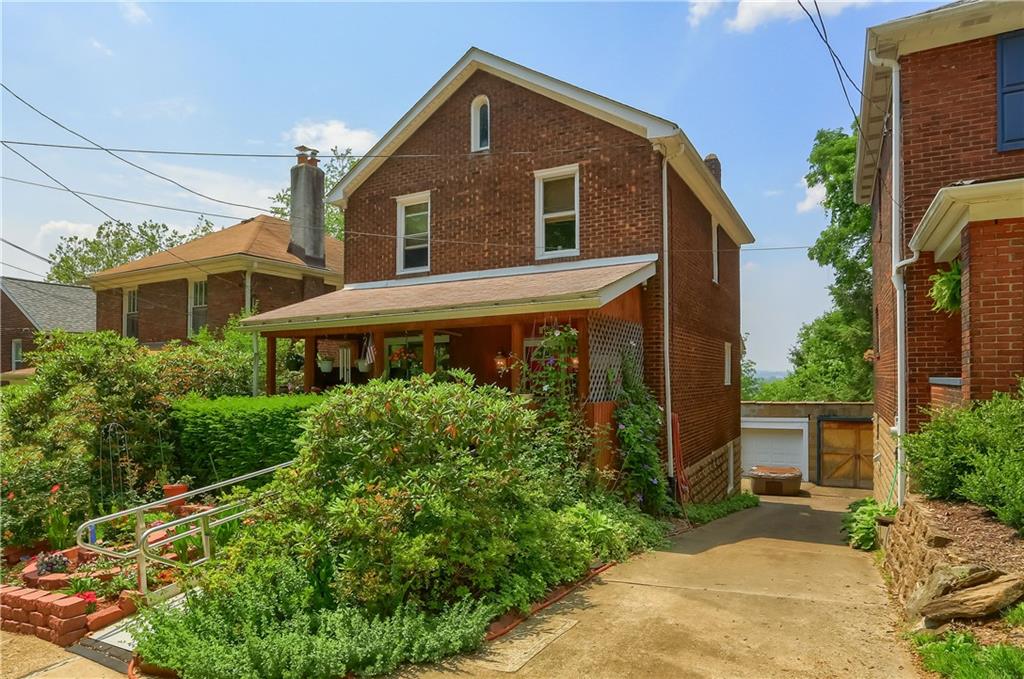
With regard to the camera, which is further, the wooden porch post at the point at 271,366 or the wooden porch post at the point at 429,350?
the wooden porch post at the point at 271,366

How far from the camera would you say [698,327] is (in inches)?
527

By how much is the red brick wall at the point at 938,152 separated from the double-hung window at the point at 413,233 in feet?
29.0

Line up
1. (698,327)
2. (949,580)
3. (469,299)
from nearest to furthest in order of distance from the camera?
(949,580) → (469,299) → (698,327)

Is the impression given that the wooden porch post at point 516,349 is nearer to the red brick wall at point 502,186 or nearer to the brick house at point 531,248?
the brick house at point 531,248

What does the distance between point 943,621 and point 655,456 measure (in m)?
5.24

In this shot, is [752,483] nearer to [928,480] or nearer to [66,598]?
[928,480]

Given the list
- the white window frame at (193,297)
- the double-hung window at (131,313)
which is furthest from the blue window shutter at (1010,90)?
the double-hung window at (131,313)

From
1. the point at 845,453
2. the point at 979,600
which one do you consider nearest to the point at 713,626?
the point at 979,600

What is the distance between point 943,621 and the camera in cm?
458

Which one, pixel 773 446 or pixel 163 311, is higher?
pixel 163 311

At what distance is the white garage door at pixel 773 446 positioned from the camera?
2453 cm

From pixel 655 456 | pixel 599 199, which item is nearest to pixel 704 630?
pixel 655 456

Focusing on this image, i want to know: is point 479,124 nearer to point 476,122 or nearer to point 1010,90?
point 476,122

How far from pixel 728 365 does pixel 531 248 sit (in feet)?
23.8
